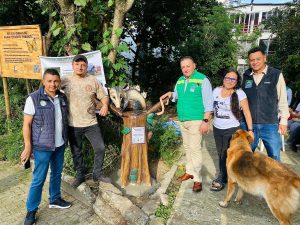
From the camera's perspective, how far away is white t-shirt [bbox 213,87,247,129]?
361 centimetres

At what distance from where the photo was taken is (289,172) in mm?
2922

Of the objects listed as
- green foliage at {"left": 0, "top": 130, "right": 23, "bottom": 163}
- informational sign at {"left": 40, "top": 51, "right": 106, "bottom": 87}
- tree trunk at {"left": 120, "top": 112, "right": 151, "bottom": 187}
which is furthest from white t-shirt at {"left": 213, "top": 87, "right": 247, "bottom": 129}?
green foliage at {"left": 0, "top": 130, "right": 23, "bottom": 163}

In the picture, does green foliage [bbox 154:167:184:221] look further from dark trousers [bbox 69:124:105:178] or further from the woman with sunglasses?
dark trousers [bbox 69:124:105:178]

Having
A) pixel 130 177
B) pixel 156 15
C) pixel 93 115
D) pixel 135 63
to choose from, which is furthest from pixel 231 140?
pixel 135 63

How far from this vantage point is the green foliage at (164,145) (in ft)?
17.2

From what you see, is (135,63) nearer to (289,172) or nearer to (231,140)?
(231,140)

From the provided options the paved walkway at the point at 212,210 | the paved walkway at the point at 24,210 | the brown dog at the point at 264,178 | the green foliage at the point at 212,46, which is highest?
the green foliage at the point at 212,46

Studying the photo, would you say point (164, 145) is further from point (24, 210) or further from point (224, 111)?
point (24, 210)

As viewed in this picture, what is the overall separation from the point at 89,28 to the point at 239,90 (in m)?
3.01

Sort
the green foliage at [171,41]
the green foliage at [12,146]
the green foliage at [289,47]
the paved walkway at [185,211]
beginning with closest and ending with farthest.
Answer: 1. the paved walkway at [185,211]
2. the green foliage at [12,146]
3. the green foliage at [171,41]
4. the green foliage at [289,47]

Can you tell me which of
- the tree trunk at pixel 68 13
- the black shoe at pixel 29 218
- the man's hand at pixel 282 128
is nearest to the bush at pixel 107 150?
the black shoe at pixel 29 218

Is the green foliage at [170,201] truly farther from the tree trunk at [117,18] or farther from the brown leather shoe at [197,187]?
the tree trunk at [117,18]

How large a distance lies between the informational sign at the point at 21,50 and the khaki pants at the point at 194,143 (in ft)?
10.1

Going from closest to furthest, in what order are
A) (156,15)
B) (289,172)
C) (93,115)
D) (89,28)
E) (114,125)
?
1. (289,172)
2. (93,115)
3. (89,28)
4. (114,125)
5. (156,15)
